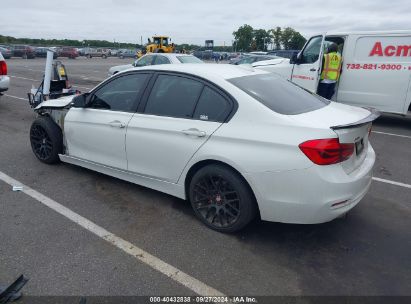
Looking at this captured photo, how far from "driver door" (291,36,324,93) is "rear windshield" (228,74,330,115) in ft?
16.9

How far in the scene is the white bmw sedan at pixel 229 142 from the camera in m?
2.89

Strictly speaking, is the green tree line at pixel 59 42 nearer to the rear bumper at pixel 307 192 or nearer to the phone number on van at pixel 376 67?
the phone number on van at pixel 376 67

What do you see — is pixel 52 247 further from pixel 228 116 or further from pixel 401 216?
pixel 401 216

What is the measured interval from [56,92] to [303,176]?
653 centimetres

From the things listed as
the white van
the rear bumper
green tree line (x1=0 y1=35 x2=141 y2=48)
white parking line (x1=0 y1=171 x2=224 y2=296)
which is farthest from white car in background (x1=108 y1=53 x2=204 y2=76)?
green tree line (x1=0 y1=35 x2=141 y2=48)

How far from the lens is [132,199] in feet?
13.6

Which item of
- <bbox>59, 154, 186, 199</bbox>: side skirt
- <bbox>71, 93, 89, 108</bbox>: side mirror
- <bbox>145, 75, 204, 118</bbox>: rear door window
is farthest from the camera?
<bbox>71, 93, 89, 108</bbox>: side mirror

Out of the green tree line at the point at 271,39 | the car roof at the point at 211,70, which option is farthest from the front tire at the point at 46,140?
the green tree line at the point at 271,39

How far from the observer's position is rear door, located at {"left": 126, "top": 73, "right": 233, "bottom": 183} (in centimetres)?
337

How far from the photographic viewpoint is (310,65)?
889 centimetres

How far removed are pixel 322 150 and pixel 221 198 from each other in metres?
1.06

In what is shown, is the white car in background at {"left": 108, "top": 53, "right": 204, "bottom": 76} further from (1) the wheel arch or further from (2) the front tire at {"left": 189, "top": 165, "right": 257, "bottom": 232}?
(2) the front tire at {"left": 189, "top": 165, "right": 257, "bottom": 232}

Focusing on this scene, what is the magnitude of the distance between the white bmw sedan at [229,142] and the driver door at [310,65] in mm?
5154

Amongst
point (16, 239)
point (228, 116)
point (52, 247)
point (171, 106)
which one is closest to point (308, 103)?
point (228, 116)
